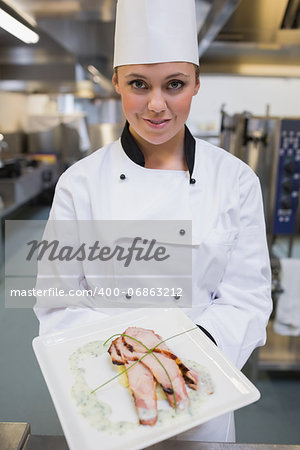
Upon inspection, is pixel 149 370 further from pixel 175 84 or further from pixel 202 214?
pixel 175 84

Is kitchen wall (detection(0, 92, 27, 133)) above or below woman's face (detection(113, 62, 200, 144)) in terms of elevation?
above

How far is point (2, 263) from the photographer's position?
1.19m

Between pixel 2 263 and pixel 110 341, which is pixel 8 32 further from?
pixel 110 341

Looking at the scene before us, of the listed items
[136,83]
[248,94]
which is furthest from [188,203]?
[248,94]

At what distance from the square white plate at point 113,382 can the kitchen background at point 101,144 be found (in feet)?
1.23

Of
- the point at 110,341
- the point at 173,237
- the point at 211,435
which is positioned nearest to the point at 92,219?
the point at 173,237

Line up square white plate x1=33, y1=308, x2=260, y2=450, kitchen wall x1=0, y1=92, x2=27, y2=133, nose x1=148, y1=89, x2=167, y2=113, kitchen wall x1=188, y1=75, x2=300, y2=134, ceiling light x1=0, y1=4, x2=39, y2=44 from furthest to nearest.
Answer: kitchen wall x1=188, y1=75, x2=300, y2=134 → kitchen wall x1=0, y1=92, x2=27, y2=133 → ceiling light x1=0, y1=4, x2=39, y2=44 → nose x1=148, y1=89, x2=167, y2=113 → square white plate x1=33, y1=308, x2=260, y2=450

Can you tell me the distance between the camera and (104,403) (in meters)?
0.56

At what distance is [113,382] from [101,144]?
1440 millimetres

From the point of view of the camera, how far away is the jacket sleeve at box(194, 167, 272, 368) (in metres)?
0.85

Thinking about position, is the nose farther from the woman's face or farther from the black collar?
the black collar

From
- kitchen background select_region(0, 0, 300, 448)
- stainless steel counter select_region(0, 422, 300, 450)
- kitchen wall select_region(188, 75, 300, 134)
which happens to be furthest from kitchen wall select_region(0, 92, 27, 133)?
kitchen wall select_region(188, 75, 300, 134)

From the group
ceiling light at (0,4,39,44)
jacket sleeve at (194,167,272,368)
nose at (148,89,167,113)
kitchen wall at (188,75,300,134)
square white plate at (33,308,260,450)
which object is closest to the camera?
square white plate at (33,308,260,450)

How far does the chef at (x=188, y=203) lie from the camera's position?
0.80 meters
